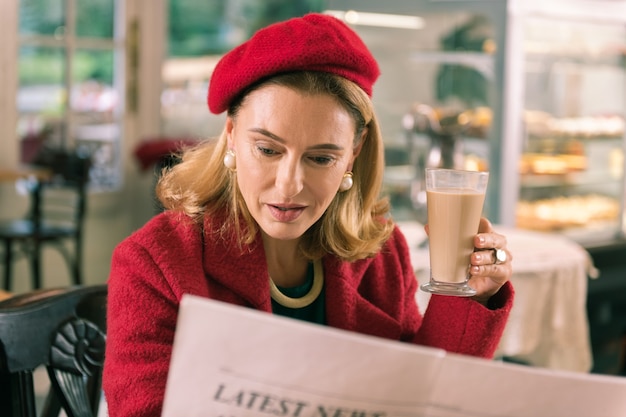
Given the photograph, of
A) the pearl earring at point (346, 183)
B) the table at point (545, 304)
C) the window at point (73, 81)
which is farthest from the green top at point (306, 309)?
the window at point (73, 81)

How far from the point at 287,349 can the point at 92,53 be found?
4808 mm

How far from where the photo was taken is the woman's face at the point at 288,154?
123 cm

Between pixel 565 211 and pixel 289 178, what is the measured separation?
419cm

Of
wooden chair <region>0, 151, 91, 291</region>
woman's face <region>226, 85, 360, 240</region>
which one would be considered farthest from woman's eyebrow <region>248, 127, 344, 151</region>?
wooden chair <region>0, 151, 91, 291</region>

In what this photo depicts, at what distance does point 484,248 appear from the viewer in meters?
1.35

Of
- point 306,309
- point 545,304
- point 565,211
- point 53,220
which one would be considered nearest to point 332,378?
point 306,309

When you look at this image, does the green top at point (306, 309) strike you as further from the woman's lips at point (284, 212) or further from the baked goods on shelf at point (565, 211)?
the baked goods on shelf at point (565, 211)

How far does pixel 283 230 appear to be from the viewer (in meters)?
1.26

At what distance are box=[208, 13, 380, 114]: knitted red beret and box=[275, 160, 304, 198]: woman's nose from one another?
143 mm

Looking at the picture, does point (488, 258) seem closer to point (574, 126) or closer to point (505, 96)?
point (505, 96)

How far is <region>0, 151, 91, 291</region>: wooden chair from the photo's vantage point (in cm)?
426

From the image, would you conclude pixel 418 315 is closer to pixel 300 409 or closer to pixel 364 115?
pixel 364 115

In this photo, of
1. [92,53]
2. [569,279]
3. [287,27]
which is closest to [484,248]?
[287,27]

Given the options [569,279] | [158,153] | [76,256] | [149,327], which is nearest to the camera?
[149,327]
